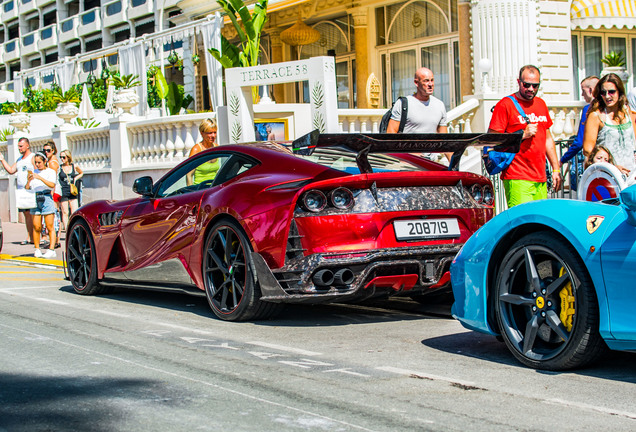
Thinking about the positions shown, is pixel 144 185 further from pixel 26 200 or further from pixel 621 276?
pixel 26 200

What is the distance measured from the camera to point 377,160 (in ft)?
22.6

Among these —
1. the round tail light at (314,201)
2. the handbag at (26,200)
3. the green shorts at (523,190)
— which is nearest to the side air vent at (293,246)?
the round tail light at (314,201)

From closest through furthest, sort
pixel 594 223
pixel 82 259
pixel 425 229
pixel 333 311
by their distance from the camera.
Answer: pixel 594 223
pixel 425 229
pixel 333 311
pixel 82 259

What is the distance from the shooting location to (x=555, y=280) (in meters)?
4.74

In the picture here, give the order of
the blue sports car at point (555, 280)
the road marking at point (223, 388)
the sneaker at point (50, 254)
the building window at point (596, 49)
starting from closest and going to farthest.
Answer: the road marking at point (223, 388), the blue sports car at point (555, 280), the sneaker at point (50, 254), the building window at point (596, 49)

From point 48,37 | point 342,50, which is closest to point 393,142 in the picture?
point 342,50

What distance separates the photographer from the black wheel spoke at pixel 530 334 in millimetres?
4832

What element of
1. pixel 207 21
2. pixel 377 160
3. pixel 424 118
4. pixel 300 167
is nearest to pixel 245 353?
pixel 300 167

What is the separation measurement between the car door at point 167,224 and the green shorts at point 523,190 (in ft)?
8.29

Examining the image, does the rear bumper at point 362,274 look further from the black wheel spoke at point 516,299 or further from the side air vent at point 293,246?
the black wheel spoke at point 516,299

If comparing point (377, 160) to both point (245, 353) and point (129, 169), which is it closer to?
point (245, 353)

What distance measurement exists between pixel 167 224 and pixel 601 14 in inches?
590

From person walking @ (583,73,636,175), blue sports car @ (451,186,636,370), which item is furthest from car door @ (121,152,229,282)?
person walking @ (583,73,636,175)

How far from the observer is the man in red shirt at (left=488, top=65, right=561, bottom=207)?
25.8 feet
